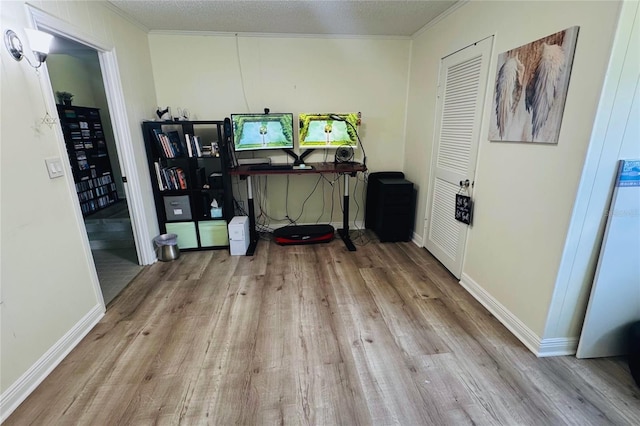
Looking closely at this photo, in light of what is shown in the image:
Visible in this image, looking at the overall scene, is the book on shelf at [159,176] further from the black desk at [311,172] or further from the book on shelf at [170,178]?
the black desk at [311,172]

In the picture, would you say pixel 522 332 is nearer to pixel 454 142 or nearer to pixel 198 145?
pixel 454 142

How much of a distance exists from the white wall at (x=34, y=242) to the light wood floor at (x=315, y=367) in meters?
0.16

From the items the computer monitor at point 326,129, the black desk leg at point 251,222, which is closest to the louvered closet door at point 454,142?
the computer monitor at point 326,129

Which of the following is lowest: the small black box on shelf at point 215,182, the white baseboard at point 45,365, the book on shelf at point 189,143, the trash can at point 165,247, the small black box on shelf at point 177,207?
the white baseboard at point 45,365

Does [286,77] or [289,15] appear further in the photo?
[286,77]

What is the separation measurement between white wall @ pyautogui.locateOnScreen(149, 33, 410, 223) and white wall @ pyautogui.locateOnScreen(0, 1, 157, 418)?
1.20 m

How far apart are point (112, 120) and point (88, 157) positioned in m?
2.32

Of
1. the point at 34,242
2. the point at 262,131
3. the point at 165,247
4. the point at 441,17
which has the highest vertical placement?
the point at 441,17

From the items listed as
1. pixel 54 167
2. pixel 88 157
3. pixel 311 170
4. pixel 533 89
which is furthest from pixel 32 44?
pixel 88 157

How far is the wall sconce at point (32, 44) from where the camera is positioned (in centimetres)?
154

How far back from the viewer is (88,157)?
4316 millimetres

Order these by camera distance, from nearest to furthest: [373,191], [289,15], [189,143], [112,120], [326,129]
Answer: [112,120], [289,15], [189,143], [326,129], [373,191]

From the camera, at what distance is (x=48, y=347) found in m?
1.71

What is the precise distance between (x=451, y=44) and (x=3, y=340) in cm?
375
